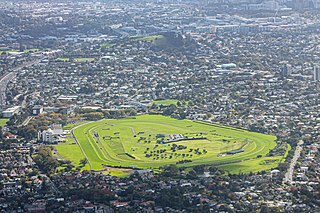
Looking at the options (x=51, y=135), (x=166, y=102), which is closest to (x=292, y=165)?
(x=51, y=135)

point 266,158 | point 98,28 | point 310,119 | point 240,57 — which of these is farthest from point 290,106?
point 98,28

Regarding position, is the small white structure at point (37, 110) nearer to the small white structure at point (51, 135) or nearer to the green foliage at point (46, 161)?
the small white structure at point (51, 135)

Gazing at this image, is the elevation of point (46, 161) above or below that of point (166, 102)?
above

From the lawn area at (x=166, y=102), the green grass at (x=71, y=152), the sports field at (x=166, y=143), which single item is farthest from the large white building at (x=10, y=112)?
the lawn area at (x=166, y=102)

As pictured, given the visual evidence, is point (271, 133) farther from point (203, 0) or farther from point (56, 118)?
point (203, 0)

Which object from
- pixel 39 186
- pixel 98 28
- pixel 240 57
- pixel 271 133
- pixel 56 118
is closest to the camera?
pixel 39 186

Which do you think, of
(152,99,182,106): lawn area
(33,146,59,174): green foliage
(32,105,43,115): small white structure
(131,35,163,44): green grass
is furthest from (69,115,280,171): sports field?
Result: (131,35,163,44): green grass

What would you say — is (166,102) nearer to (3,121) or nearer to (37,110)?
(37,110)

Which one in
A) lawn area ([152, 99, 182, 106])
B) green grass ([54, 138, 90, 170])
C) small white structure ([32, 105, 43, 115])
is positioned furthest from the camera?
lawn area ([152, 99, 182, 106])

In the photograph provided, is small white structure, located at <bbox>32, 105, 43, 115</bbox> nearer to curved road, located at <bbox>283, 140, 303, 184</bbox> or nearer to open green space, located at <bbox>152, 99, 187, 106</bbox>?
open green space, located at <bbox>152, 99, 187, 106</bbox>
